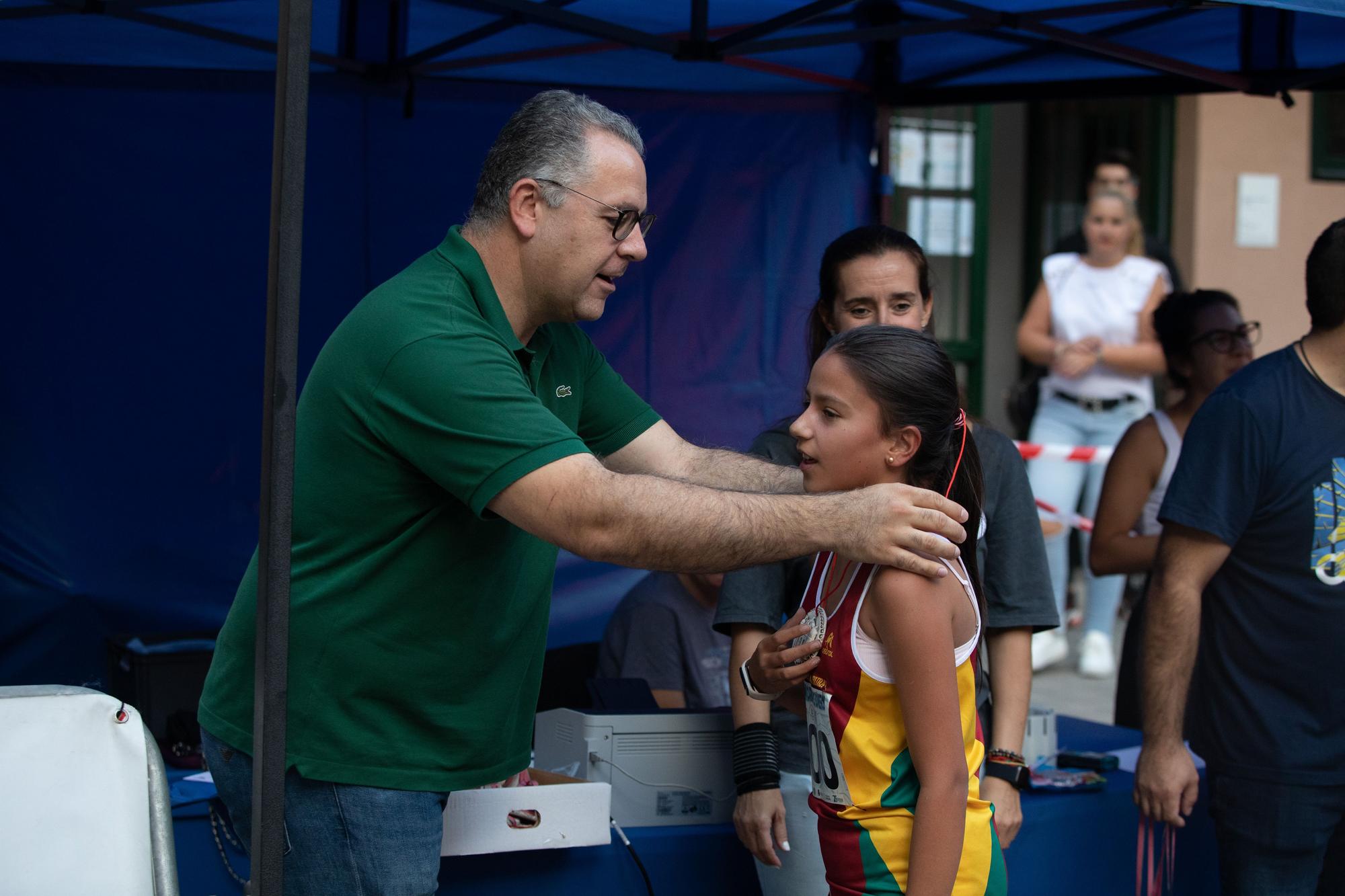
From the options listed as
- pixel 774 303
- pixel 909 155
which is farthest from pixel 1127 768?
pixel 909 155

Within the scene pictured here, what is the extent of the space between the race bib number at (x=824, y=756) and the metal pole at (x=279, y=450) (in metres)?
0.83

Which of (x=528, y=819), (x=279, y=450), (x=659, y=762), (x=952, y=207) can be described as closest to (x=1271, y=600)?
(x=659, y=762)

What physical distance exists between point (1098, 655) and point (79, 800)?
5.38 metres

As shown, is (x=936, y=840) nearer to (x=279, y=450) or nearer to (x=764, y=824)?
(x=764, y=824)

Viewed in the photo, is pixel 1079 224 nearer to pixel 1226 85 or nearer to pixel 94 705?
pixel 1226 85

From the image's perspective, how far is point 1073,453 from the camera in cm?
630

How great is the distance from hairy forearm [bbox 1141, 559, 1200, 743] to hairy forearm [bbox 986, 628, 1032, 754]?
31 centimetres

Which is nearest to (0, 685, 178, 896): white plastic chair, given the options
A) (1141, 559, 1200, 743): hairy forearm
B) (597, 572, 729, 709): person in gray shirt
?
(597, 572, 729, 709): person in gray shirt

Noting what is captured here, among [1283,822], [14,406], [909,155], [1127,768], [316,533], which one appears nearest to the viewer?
[316,533]

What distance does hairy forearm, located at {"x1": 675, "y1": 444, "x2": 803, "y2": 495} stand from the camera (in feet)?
8.58

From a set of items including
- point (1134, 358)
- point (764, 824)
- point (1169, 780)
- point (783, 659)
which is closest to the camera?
point (783, 659)

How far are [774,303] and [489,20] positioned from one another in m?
1.33

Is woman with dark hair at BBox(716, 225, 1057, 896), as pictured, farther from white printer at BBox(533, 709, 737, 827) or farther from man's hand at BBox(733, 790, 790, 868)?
white printer at BBox(533, 709, 737, 827)

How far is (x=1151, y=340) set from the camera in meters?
6.29
